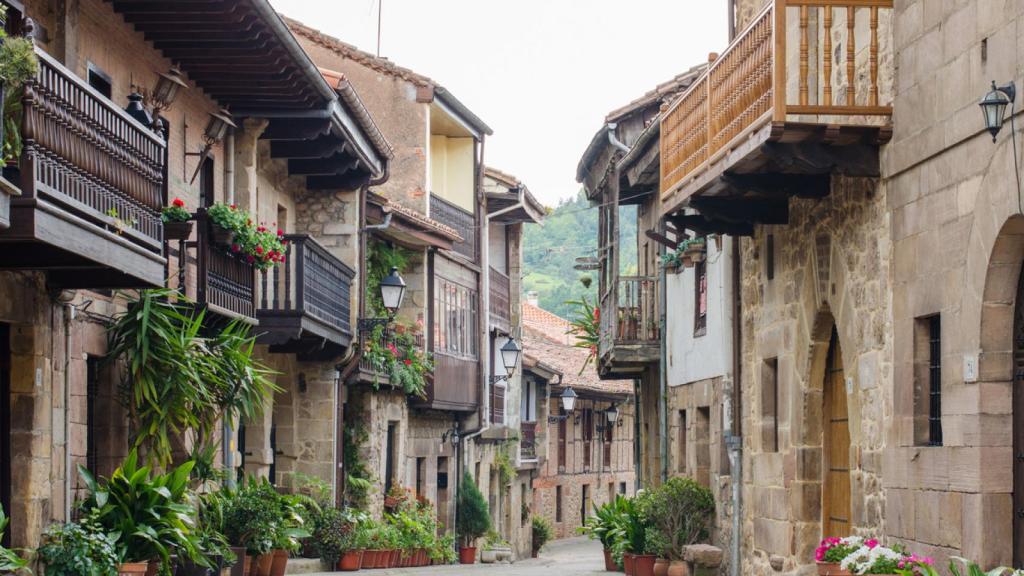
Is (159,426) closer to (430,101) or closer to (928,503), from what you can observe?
(928,503)

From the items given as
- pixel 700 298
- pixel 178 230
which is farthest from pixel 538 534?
pixel 178 230

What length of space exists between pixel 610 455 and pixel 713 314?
35320 millimetres

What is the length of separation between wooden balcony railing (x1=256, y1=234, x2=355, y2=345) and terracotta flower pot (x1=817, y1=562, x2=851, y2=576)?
8653mm

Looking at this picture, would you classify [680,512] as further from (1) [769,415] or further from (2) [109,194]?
(2) [109,194]

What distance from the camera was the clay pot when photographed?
810 inches

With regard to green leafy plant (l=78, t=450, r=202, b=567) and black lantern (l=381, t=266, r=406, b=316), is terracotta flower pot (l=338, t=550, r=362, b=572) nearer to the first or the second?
black lantern (l=381, t=266, r=406, b=316)

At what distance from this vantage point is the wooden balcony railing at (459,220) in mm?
31375

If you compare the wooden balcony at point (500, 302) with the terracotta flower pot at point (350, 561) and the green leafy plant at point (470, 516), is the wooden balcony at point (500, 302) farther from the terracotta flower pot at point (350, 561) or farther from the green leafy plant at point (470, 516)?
the terracotta flower pot at point (350, 561)

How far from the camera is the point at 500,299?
37156 millimetres

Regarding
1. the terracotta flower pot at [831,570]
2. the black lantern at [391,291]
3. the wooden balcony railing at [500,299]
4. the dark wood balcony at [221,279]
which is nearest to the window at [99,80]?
the dark wood balcony at [221,279]

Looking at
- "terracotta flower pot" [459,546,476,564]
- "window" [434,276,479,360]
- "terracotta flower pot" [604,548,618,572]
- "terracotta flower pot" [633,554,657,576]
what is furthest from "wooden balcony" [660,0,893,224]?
"terracotta flower pot" [459,546,476,564]

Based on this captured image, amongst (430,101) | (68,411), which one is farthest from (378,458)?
(68,411)

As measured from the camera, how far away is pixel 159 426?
48.6 ft

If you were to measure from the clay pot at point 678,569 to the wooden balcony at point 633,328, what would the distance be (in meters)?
4.67
